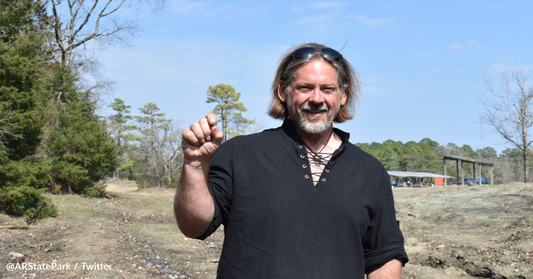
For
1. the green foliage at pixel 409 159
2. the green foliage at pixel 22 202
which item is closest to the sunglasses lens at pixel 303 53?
the green foliage at pixel 22 202

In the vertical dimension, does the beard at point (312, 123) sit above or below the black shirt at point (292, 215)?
above

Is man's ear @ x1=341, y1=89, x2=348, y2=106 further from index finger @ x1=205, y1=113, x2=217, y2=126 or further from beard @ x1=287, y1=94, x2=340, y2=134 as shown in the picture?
index finger @ x1=205, y1=113, x2=217, y2=126

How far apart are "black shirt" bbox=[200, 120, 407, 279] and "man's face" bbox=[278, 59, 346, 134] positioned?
0.13m

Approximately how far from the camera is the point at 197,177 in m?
2.16

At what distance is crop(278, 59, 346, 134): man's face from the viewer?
2469 millimetres

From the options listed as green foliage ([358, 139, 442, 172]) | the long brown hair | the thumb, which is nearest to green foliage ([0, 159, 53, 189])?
the long brown hair

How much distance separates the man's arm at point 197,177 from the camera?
6.79 feet

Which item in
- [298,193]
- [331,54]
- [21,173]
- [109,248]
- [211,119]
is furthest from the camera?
[21,173]

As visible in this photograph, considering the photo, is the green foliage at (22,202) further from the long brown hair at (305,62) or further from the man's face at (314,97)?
the man's face at (314,97)

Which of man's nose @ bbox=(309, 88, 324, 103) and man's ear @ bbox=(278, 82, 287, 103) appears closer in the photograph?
man's nose @ bbox=(309, 88, 324, 103)

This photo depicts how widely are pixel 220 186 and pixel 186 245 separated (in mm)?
10212

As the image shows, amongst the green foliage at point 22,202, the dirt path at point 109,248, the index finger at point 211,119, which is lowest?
the dirt path at point 109,248

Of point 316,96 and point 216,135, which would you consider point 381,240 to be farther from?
point 216,135

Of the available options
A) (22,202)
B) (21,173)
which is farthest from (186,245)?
(21,173)
